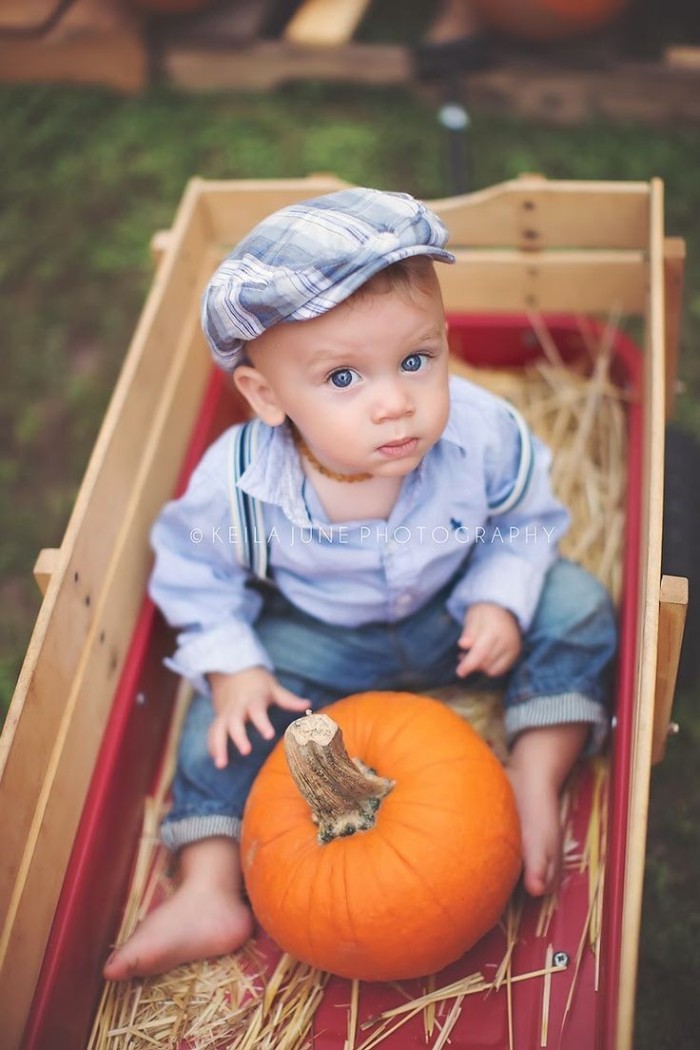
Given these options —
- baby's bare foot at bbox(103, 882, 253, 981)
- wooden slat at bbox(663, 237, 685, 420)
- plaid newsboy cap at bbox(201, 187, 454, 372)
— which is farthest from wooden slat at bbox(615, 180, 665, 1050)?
baby's bare foot at bbox(103, 882, 253, 981)

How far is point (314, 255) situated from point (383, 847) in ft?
2.78

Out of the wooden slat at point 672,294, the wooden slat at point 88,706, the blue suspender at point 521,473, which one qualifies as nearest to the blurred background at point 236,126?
the wooden slat at point 672,294

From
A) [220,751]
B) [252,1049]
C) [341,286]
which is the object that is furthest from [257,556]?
[252,1049]

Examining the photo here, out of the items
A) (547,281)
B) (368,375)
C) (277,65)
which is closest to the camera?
(368,375)

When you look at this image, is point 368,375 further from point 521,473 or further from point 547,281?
point 547,281

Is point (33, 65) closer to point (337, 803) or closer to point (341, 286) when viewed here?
point (341, 286)

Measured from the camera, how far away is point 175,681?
2266 millimetres

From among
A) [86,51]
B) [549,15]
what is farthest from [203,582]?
[86,51]

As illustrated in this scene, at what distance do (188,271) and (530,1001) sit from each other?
1611 mm

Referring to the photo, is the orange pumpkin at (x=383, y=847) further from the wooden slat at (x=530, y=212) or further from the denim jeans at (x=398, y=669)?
the wooden slat at (x=530, y=212)

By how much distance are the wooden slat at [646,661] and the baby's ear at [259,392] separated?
59cm

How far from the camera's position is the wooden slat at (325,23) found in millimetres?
3791

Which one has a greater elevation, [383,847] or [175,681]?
[175,681]

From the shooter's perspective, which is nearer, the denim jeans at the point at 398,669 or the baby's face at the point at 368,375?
the baby's face at the point at 368,375
